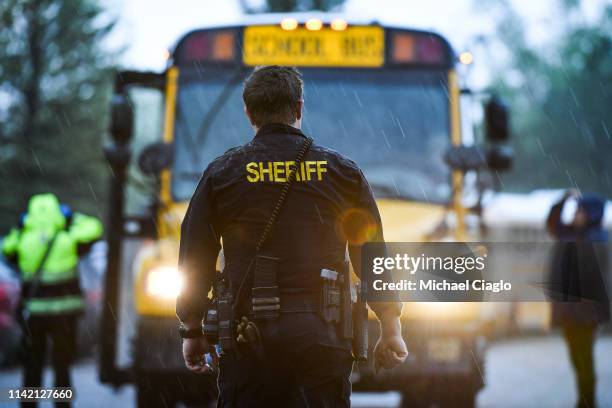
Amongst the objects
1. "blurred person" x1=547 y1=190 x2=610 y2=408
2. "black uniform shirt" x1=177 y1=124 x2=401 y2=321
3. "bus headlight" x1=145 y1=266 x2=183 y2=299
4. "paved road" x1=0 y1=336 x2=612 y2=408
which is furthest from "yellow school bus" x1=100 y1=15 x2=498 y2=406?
"black uniform shirt" x1=177 y1=124 x2=401 y2=321

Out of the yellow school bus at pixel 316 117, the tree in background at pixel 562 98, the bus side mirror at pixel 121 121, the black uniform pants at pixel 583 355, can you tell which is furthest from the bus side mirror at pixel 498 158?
the tree in background at pixel 562 98

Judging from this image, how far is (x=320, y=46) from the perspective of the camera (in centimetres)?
764

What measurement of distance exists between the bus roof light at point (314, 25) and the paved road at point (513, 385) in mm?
3688

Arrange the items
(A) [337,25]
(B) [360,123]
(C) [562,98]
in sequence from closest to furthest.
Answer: (B) [360,123], (A) [337,25], (C) [562,98]

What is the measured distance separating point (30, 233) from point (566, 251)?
12.6ft

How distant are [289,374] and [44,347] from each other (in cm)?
461

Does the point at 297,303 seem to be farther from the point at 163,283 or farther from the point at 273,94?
the point at 163,283

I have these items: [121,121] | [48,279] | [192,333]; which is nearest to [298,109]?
[192,333]

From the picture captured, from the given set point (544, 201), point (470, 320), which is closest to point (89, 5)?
point (544, 201)

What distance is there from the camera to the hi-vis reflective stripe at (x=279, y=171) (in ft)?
11.7

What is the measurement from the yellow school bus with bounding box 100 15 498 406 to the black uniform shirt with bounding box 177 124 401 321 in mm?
3474

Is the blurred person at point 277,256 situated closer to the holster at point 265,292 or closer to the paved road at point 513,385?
the holster at point 265,292

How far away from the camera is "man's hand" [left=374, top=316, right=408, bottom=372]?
362 cm

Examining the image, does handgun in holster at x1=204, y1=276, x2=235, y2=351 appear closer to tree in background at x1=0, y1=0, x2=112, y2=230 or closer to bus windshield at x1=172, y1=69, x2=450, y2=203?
bus windshield at x1=172, y1=69, x2=450, y2=203
